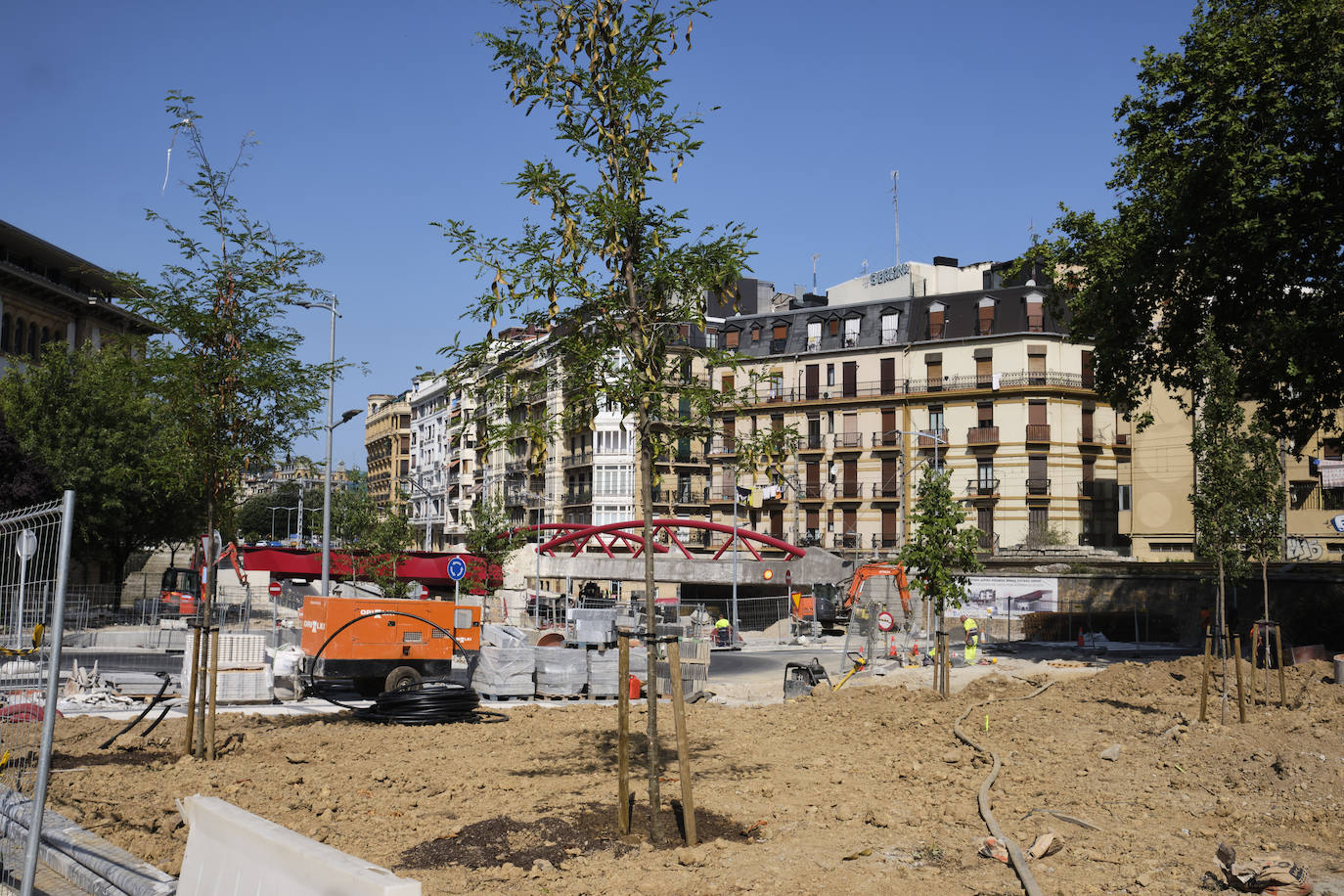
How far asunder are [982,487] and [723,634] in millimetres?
24571

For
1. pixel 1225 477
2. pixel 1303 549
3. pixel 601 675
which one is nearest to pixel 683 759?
pixel 1225 477

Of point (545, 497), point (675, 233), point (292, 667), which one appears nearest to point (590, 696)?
point (292, 667)

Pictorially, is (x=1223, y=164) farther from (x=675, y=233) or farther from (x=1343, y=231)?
(x=675, y=233)

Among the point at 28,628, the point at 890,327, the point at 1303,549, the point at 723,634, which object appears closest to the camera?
the point at 28,628

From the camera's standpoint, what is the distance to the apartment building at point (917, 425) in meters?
59.2

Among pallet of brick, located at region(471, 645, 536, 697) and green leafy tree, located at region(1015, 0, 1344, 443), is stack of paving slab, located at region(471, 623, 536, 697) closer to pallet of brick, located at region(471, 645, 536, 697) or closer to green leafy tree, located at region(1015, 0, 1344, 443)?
pallet of brick, located at region(471, 645, 536, 697)

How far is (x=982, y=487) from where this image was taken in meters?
60.0

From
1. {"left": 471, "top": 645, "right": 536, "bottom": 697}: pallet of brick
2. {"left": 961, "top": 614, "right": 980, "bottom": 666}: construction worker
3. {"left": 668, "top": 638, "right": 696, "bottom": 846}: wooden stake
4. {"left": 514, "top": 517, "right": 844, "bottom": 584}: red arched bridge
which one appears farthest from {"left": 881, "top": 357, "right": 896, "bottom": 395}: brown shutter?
{"left": 668, "top": 638, "right": 696, "bottom": 846}: wooden stake

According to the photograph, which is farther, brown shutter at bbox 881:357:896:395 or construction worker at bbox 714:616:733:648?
brown shutter at bbox 881:357:896:395

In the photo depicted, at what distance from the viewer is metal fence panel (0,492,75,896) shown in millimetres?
6469

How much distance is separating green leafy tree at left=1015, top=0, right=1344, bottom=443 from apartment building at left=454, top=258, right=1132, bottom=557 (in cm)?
2490

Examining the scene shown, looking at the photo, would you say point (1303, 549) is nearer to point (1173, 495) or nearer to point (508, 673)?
point (1173, 495)

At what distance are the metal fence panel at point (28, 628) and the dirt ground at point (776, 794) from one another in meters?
0.94

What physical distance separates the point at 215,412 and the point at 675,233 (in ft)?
24.0
